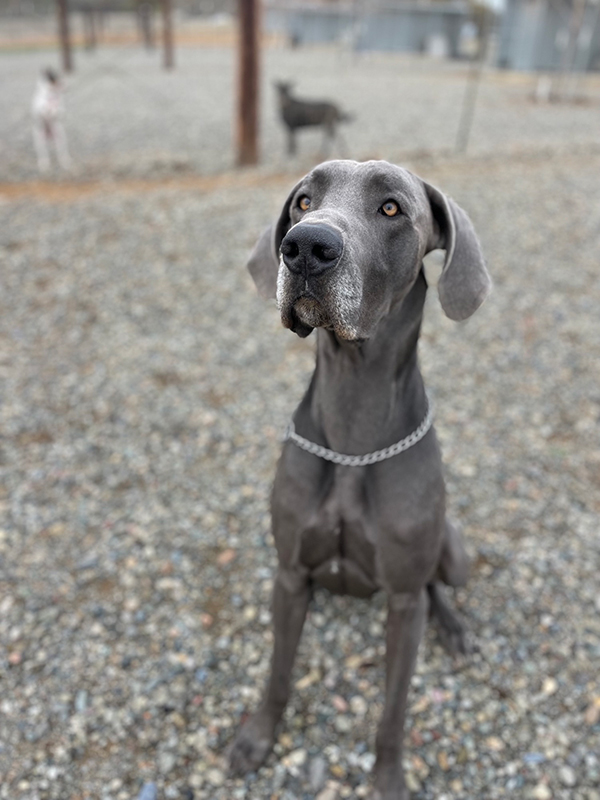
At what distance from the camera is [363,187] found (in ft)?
5.91

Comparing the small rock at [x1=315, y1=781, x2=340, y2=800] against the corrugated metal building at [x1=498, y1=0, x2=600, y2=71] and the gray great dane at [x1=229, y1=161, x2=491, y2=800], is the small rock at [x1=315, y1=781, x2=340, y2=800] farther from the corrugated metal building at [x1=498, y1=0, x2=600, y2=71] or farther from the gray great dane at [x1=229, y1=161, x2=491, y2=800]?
the corrugated metal building at [x1=498, y1=0, x2=600, y2=71]

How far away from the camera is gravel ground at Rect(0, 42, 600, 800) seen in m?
2.61

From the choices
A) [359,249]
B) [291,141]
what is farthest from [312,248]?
[291,141]

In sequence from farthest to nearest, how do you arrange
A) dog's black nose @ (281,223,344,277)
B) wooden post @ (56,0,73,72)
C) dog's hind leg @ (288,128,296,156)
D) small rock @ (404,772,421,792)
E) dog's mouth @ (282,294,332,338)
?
wooden post @ (56,0,73,72) → dog's hind leg @ (288,128,296,156) → small rock @ (404,772,421,792) → dog's mouth @ (282,294,332,338) → dog's black nose @ (281,223,344,277)

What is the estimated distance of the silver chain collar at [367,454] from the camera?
2111 mm

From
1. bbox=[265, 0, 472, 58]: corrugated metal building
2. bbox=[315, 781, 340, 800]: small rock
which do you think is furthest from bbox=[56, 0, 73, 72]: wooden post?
bbox=[315, 781, 340, 800]: small rock

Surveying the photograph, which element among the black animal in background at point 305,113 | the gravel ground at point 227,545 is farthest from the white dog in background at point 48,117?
the gravel ground at point 227,545

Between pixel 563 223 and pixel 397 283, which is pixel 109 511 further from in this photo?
pixel 563 223

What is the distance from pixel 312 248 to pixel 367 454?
0.84 meters

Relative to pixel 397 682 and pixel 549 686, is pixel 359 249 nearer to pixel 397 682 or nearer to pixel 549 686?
pixel 397 682

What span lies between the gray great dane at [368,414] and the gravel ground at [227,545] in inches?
13.7

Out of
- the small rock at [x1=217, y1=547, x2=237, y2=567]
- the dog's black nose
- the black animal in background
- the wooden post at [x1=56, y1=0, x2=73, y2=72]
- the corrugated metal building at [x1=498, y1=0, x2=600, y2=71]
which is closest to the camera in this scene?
the dog's black nose

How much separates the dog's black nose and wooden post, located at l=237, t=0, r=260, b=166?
28.5ft

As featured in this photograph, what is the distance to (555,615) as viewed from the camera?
3215 millimetres
